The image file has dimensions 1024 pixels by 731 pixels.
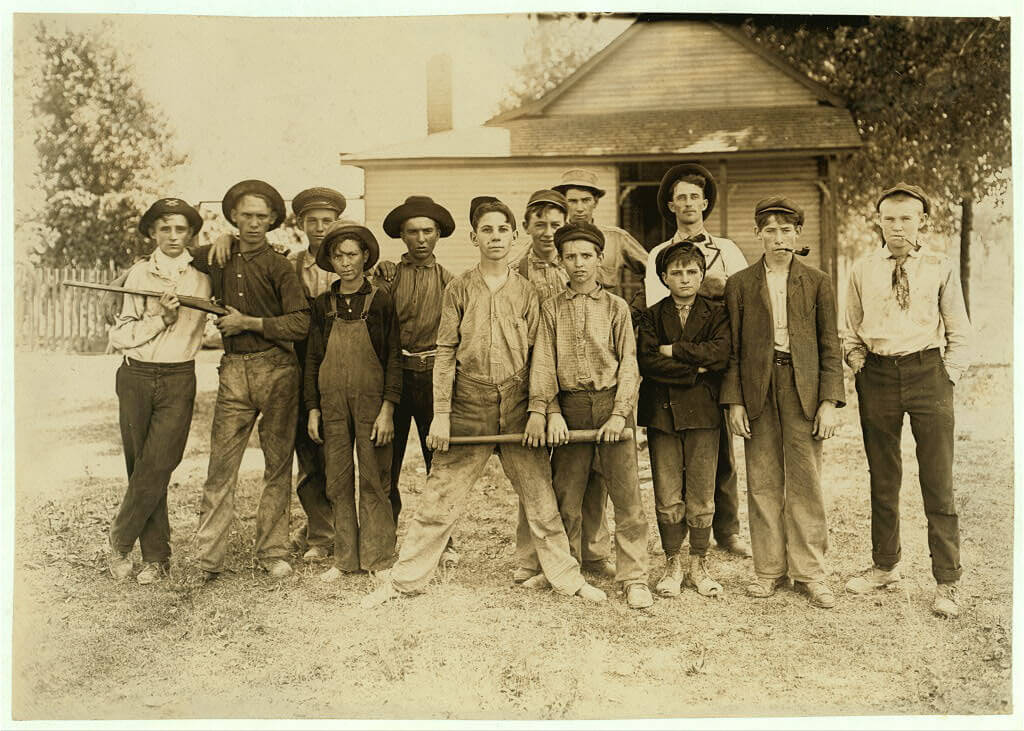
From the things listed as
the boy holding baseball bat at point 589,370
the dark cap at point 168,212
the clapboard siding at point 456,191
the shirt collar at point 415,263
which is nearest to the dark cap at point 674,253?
the boy holding baseball bat at point 589,370

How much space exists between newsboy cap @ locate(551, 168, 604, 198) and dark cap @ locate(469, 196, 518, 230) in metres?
0.38

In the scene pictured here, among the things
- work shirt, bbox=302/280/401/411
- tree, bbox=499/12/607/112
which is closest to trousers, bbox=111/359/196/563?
work shirt, bbox=302/280/401/411

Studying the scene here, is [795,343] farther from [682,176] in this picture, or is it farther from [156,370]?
[156,370]

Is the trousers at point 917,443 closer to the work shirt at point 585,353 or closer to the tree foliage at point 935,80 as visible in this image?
the tree foliage at point 935,80

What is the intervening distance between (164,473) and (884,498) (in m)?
4.12

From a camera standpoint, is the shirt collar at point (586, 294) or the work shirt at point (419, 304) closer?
the shirt collar at point (586, 294)

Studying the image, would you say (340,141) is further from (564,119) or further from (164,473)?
(164,473)

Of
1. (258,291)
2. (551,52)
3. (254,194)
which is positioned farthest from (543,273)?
(254,194)

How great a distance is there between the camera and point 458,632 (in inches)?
181

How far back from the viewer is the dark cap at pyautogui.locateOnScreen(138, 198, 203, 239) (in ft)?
Result: 15.8

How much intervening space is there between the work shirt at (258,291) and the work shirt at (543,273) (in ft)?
4.11

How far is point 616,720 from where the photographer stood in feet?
15.0

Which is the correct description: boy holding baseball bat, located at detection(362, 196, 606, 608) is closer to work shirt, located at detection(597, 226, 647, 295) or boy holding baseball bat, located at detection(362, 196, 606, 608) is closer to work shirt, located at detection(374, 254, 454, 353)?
work shirt, located at detection(374, 254, 454, 353)

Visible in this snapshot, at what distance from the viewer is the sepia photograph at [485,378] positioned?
4477 millimetres
